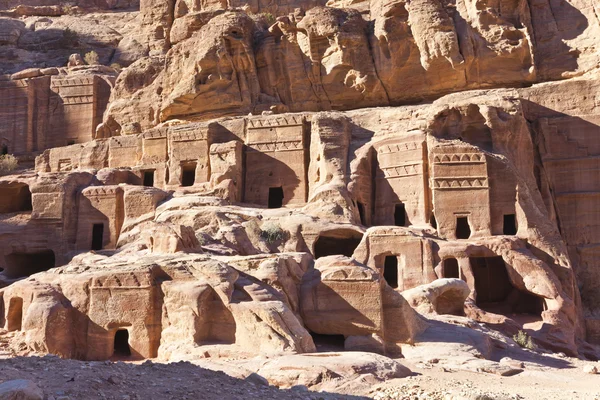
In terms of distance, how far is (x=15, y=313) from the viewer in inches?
726

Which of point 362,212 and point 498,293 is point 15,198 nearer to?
point 362,212

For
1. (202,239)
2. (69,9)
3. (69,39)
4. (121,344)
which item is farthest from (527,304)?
(69,9)

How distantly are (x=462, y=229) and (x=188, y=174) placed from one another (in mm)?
13133

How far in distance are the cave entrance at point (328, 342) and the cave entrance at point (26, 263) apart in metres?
16.3

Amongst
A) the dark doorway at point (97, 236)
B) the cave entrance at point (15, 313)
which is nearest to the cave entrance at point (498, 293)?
the dark doorway at point (97, 236)

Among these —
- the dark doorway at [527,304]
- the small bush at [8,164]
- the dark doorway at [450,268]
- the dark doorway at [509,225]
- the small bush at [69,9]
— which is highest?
the small bush at [69,9]

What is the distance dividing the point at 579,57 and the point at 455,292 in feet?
60.4

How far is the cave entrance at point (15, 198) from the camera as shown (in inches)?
1275

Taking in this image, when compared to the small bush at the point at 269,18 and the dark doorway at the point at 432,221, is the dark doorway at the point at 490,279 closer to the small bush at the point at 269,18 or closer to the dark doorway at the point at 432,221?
the dark doorway at the point at 432,221

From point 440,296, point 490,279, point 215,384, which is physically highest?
point 490,279

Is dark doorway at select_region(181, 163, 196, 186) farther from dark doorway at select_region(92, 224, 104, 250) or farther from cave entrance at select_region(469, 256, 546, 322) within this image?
cave entrance at select_region(469, 256, 546, 322)

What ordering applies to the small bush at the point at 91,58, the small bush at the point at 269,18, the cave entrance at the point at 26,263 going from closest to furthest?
the cave entrance at the point at 26,263
the small bush at the point at 269,18
the small bush at the point at 91,58

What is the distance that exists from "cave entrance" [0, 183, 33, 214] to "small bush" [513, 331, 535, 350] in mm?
22857

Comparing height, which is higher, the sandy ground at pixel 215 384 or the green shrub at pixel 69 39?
the green shrub at pixel 69 39
